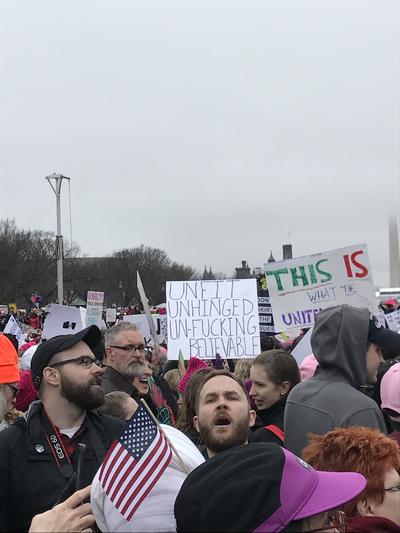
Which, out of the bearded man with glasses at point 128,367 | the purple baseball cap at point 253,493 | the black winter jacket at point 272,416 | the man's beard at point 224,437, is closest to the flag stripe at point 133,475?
the purple baseball cap at point 253,493

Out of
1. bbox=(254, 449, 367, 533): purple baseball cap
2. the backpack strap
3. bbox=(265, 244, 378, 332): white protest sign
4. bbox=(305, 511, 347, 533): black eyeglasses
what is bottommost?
the backpack strap

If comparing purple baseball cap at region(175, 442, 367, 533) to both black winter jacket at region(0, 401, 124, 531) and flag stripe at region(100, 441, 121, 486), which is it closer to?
flag stripe at region(100, 441, 121, 486)

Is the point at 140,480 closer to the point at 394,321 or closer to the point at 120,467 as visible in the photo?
the point at 120,467

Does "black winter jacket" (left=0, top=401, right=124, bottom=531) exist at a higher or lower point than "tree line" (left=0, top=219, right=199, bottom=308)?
lower

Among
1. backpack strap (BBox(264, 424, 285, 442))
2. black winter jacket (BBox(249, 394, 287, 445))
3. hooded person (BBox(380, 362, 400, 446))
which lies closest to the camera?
hooded person (BBox(380, 362, 400, 446))

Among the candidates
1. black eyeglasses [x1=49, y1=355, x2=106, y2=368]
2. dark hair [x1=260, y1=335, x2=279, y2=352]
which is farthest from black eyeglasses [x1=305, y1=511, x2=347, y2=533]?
dark hair [x1=260, y1=335, x2=279, y2=352]

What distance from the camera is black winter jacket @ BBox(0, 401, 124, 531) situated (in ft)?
11.1

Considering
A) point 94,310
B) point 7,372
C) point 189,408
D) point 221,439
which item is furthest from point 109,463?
point 94,310

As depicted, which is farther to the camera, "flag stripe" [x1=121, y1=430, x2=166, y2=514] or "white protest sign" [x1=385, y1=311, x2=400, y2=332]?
"white protest sign" [x1=385, y1=311, x2=400, y2=332]

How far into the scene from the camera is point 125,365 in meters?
5.66

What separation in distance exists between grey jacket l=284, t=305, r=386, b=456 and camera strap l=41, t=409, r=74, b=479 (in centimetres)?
120

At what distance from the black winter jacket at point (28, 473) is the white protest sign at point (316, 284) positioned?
5.47 meters

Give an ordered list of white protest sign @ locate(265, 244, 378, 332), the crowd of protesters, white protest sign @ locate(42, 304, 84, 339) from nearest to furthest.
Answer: the crowd of protesters, white protest sign @ locate(42, 304, 84, 339), white protest sign @ locate(265, 244, 378, 332)

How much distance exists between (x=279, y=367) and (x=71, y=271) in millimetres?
69258
